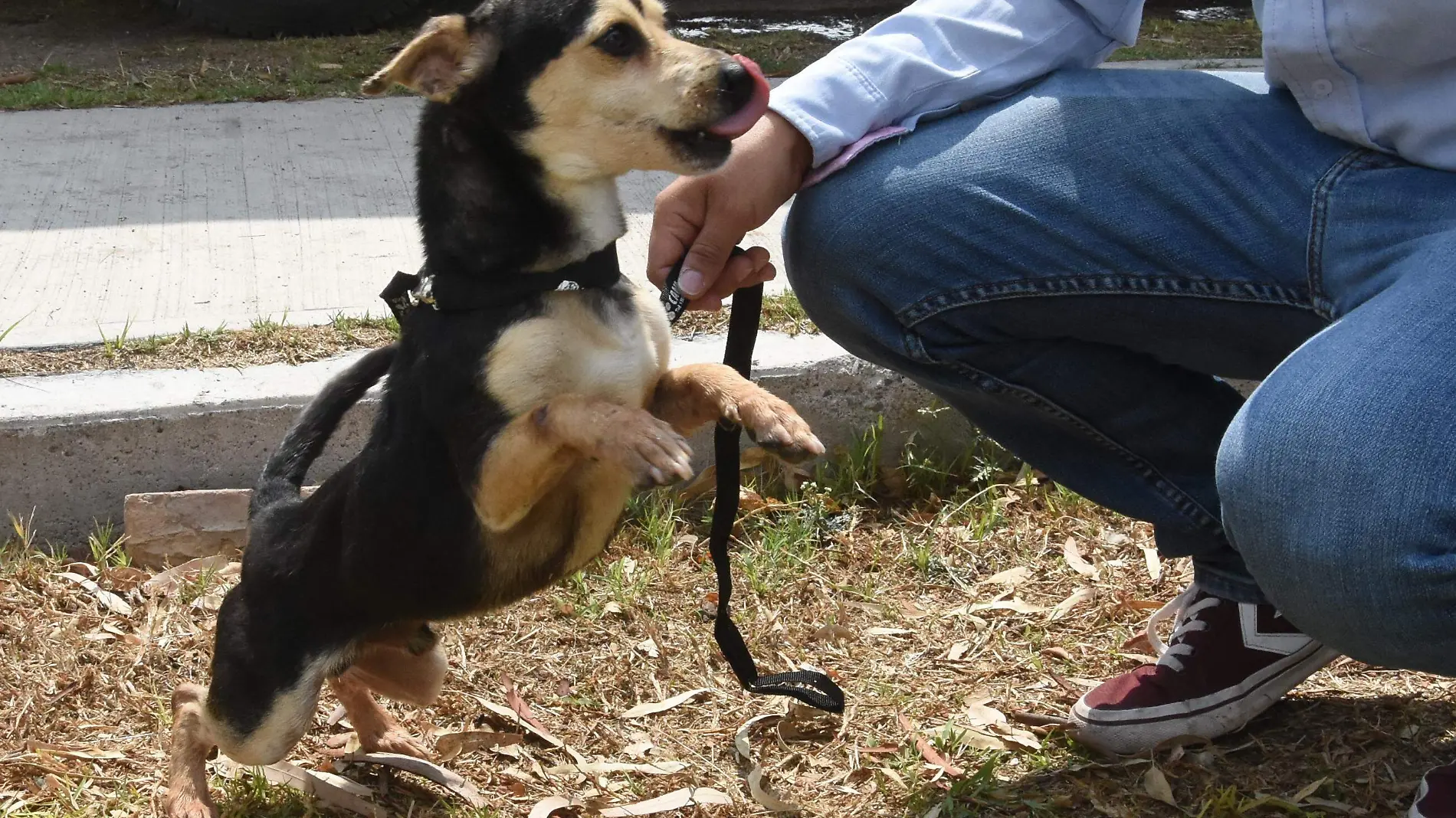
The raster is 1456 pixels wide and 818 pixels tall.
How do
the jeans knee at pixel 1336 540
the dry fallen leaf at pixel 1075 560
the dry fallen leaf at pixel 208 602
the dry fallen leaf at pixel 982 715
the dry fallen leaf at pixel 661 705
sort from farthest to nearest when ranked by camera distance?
the dry fallen leaf at pixel 1075 560 → the dry fallen leaf at pixel 208 602 → the dry fallen leaf at pixel 661 705 → the dry fallen leaf at pixel 982 715 → the jeans knee at pixel 1336 540

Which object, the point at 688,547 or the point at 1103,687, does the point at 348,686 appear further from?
the point at 1103,687

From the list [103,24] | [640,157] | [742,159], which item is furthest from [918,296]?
[103,24]

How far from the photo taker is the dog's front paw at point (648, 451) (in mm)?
2002

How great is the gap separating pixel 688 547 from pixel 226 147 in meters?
2.81

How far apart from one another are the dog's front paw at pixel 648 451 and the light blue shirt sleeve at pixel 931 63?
27.1 inches

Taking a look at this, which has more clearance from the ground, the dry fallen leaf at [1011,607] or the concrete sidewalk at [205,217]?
the dry fallen leaf at [1011,607]

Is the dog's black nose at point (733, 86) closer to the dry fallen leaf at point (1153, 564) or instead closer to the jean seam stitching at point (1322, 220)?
the jean seam stitching at point (1322, 220)

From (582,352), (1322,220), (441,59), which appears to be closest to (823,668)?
(582,352)

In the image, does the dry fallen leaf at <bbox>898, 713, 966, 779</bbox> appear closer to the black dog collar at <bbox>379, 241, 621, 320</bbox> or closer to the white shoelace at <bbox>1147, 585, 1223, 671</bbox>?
the white shoelace at <bbox>1147, 585, 1223, 671</bbox>

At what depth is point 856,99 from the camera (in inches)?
97.0

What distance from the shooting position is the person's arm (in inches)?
93.5

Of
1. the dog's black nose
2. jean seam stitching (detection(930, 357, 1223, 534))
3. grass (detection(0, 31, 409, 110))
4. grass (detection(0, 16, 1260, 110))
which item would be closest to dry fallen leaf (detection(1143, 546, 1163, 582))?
jean seam stitching (detection(930, 357, 1223, 534))

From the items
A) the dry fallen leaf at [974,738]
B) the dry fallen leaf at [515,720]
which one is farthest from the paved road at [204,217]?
the dry fallen leaf at [974,738]

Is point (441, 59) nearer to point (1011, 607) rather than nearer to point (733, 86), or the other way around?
point (733, 86)
